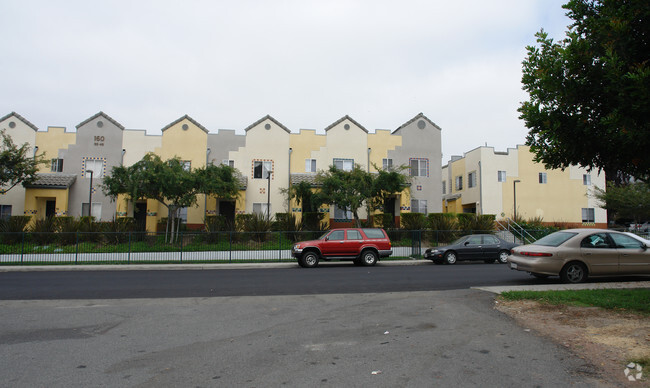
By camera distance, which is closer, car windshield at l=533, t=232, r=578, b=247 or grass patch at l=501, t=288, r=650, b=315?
grass patch at l=501, t=288, r=650, b=315

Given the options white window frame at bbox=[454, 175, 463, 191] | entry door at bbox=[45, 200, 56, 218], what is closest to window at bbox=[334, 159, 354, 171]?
white window frame at bbox=[454, 175, 463, 191]

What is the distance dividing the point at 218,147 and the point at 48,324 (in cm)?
2675

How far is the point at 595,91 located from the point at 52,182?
33.0m

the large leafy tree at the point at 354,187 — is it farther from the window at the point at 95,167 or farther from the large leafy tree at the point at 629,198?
the large leafy tree at the point at 629,198

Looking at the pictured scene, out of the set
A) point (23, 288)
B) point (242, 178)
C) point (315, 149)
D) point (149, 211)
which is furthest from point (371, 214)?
point (23, 288)

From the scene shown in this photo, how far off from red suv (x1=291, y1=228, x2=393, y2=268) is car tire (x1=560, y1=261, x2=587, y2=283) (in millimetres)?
8779

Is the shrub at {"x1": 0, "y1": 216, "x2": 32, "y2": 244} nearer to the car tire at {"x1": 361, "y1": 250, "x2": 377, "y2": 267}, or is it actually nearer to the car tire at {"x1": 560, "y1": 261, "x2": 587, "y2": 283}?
the car tire at {"x1": 361, "y1": 250, "x2": 377, "y2": 267}

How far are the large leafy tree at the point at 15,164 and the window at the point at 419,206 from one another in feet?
86.1

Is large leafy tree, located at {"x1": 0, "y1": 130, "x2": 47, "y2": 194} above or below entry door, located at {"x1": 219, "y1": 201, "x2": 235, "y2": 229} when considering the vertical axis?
above

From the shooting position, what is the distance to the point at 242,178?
1282 inches

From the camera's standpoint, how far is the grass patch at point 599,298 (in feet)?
25.9

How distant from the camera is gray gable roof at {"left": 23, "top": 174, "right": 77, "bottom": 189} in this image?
30.5 metres

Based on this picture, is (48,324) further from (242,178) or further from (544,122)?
(242,178)

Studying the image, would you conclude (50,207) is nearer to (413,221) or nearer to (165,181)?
(165,181)
